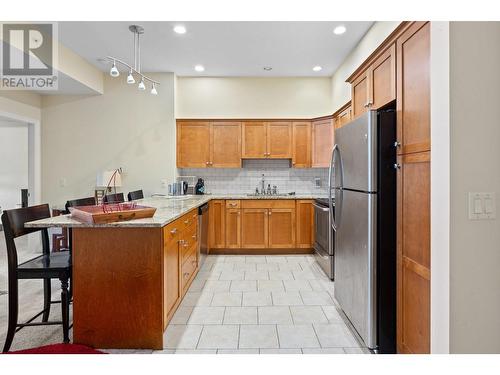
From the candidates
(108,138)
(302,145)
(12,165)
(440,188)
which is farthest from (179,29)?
(12,165)

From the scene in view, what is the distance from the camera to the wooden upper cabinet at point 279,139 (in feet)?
16.4

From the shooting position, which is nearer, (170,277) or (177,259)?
(170,277)

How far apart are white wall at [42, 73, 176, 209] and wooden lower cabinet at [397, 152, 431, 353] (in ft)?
12.5

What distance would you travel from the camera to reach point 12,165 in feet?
24.7

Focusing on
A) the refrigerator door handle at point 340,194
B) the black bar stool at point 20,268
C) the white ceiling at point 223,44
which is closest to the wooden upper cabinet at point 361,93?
the refrigerator door handle at point 340,194

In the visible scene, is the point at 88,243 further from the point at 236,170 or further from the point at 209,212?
the point at 236,170

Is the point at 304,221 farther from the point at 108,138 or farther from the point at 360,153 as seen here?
the point at 108,138

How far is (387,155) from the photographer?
197 centimetres

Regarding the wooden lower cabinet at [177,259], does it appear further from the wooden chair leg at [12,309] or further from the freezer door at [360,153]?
the freezer door at [360,153]

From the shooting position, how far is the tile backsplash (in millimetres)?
5285

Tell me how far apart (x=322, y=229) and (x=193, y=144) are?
2499 mm

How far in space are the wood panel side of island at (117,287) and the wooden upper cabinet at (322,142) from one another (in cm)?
346

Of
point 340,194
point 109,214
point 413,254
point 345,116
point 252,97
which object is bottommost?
point 413,254

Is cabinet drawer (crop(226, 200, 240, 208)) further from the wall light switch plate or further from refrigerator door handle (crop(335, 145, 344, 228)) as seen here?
the wall light switch plate
